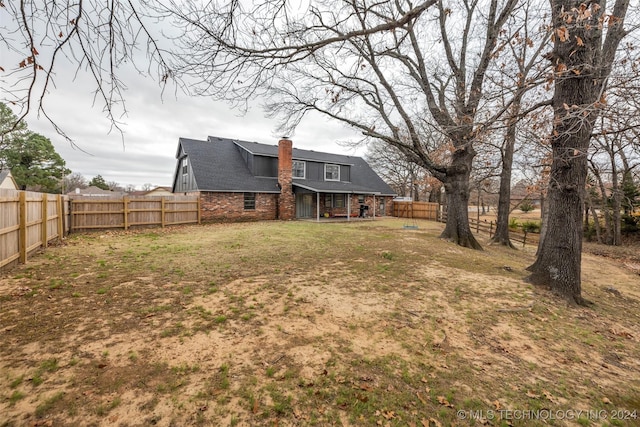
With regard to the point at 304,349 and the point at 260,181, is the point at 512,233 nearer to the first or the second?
the point at 260,181

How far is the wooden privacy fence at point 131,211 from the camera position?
1208 centimetres

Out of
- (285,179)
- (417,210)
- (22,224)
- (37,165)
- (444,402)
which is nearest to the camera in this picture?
(444,402)

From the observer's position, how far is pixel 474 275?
6426mm

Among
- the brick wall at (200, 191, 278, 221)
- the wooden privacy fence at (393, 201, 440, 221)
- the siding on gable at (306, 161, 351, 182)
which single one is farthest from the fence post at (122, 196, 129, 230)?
the wooden privacy fence at (393, 201, 440, 221)

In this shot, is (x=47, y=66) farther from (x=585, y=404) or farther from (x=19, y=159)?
(x=19, y=159)

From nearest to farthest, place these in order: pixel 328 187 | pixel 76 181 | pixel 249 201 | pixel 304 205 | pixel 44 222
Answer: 1. pixel 44 222
2. pixel 249 201
3. pixel 328 187
4. pixel 304 205
5. pixel 76 181

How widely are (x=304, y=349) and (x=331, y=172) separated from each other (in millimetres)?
21629

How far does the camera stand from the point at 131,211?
13.4m

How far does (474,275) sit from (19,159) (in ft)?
120

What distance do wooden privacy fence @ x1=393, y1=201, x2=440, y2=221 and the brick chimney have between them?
12596mm

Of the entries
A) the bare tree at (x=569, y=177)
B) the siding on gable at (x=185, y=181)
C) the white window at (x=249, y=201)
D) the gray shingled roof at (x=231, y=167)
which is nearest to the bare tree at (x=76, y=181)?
the siding on gable at (x=185, y=181)

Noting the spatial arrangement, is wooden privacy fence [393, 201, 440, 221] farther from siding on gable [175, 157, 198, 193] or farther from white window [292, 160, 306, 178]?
siding on gable [175, 157, 198, 193]

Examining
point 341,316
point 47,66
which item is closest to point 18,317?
point 47,66

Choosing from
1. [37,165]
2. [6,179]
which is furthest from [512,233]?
[37,165]
